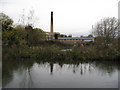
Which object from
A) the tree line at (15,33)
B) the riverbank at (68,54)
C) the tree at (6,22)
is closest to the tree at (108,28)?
the riverbank at (68,54)

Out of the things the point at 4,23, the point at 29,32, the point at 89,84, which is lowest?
the point at 89,84

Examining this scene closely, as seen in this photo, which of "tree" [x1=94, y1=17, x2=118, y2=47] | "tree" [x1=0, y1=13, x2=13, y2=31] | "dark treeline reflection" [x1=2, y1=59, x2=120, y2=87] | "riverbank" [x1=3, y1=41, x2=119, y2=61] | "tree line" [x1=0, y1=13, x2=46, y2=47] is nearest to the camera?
"dark treeline reflection" [x1=2, y1=59, x2=120, y2=87]

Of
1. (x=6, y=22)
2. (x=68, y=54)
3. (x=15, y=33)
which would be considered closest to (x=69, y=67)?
(x=68, y=54)

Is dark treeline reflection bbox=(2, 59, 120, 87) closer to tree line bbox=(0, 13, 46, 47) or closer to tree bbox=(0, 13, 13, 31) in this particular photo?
tree line bbox=(0, 13, 46, 47)

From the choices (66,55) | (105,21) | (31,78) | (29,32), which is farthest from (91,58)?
A: (105,21)

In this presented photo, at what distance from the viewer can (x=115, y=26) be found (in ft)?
59.0

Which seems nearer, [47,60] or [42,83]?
[42,83]

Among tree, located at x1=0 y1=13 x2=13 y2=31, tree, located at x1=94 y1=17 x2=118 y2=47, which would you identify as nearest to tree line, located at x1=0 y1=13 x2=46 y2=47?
tree, located at x1=0 y1=13 x2=13 y2=31

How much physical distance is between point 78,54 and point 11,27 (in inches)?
368

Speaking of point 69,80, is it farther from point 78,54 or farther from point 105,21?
point 105,21

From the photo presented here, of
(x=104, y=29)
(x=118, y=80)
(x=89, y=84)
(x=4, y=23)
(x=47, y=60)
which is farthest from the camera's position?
(x=104, y=29)

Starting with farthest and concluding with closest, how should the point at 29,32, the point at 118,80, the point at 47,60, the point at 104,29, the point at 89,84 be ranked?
the point at 104,29, the point at 29,32, the point at 47,60, the point at 118,80, the point at 89,84

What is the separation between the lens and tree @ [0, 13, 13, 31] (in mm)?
15180

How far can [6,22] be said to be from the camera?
1569 centimetres
